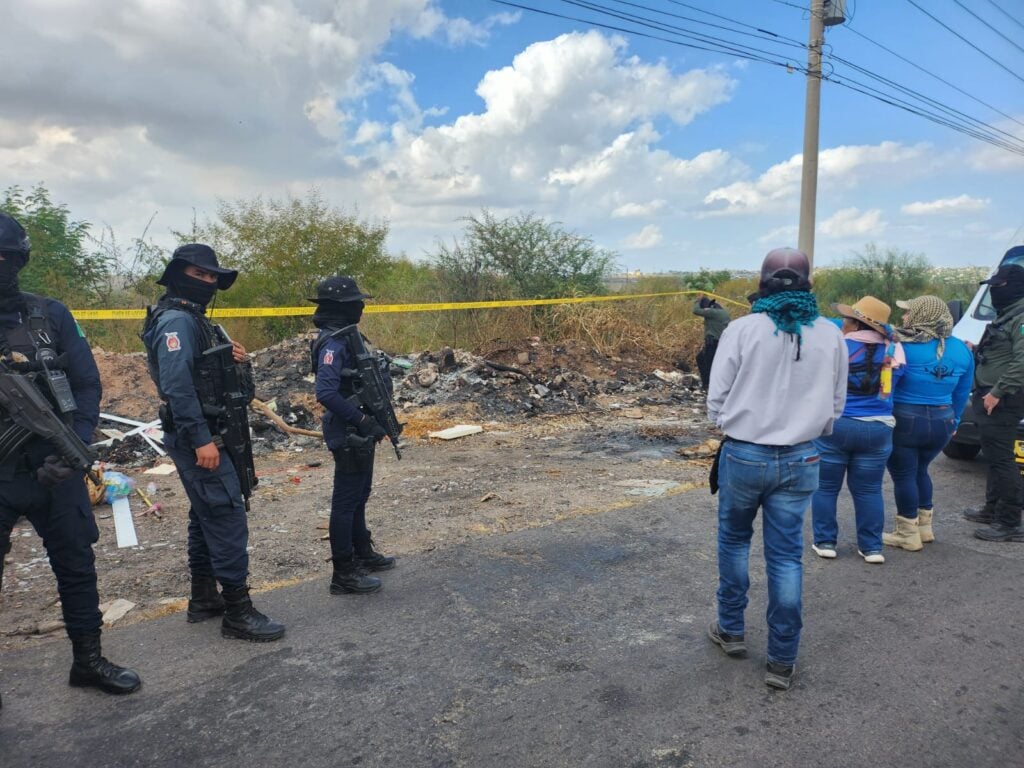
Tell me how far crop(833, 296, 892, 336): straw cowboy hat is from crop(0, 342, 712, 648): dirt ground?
2.48 meters

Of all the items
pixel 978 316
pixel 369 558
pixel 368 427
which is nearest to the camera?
pixel 368 427

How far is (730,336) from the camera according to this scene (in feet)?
10.3

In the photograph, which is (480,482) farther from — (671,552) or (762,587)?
(762,587)

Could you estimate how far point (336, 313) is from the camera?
410cm

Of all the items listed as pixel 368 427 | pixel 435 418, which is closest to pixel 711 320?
pixel 435 418

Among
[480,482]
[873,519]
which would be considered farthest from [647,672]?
[480,482]

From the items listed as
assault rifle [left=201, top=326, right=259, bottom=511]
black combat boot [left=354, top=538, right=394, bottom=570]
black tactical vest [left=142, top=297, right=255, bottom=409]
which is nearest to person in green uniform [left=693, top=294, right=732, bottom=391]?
black combat boot [left=354, top=538, right=394, bottom=570]

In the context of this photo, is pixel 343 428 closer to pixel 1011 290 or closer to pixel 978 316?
pixel 1011 290

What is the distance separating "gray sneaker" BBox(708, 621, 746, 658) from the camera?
10.8 feet

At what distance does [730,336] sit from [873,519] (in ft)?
7.37

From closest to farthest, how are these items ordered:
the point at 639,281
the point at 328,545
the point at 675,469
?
the point at 328,545 → the point at 675,469 → the point at 639,281

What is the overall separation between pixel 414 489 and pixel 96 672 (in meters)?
3.55

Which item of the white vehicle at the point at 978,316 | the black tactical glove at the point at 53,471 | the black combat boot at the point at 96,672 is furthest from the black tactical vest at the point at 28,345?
the white vehicle at the point at 978,316

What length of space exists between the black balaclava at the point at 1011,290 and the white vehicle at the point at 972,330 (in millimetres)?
1633
